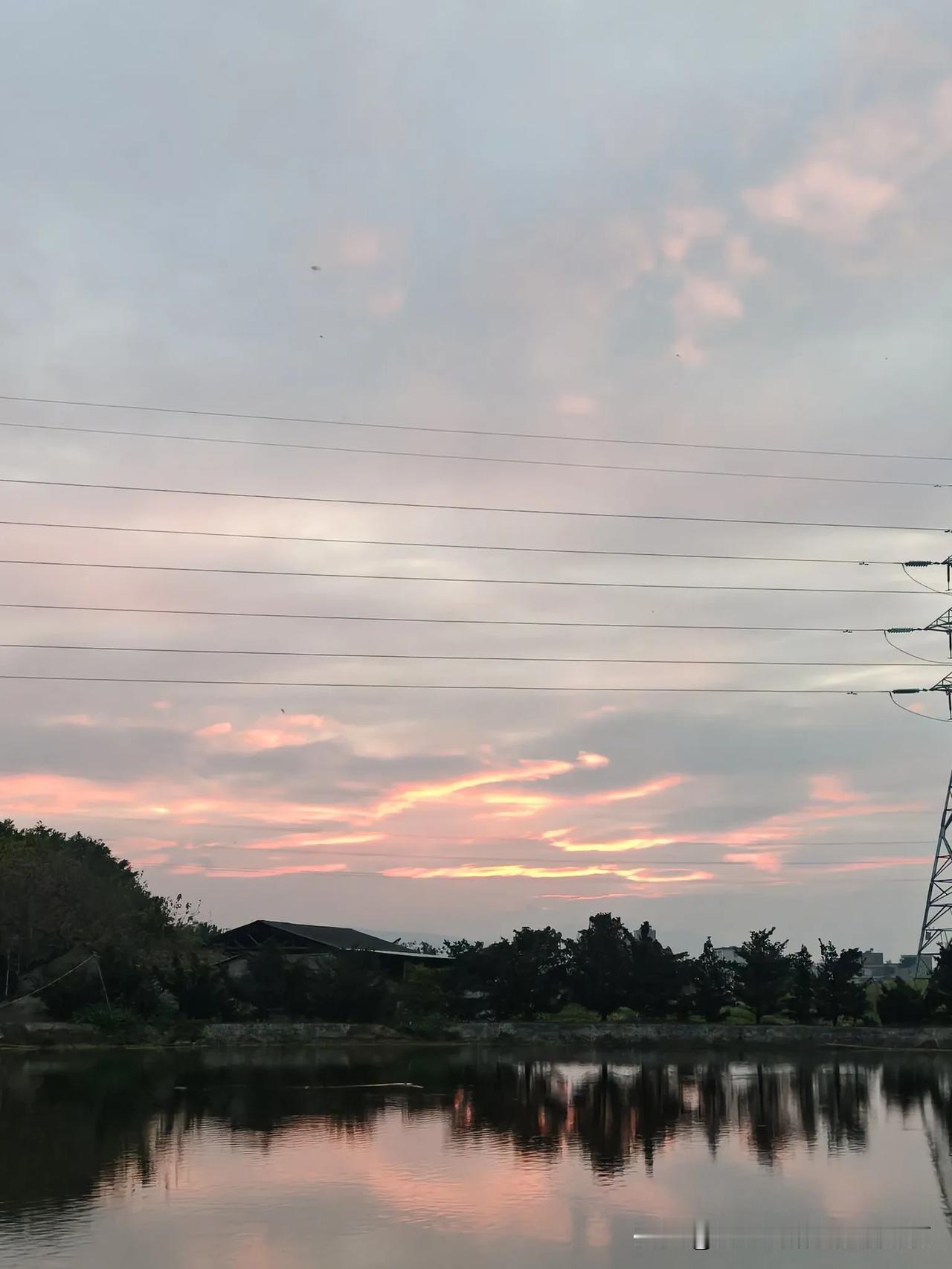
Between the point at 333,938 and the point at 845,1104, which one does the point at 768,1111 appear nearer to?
the point at 845,1104

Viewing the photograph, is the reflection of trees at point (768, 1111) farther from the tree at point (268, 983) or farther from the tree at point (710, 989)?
the tree at point (268, 983)

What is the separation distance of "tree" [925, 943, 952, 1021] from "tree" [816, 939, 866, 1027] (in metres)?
3.25

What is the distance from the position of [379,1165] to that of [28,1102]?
49.1ft

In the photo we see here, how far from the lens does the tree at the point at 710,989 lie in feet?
203

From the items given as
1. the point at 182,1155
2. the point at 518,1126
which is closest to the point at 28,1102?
the point at 182,1155

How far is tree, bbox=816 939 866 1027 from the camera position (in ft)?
197

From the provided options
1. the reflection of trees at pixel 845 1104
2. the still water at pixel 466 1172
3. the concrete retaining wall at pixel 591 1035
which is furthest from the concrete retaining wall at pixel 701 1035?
the still water at pixel 466 1172

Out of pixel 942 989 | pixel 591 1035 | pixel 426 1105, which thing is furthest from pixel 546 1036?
pixel 426 1105

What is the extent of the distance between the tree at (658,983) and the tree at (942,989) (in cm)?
1212

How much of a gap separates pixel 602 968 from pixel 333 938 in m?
30.9

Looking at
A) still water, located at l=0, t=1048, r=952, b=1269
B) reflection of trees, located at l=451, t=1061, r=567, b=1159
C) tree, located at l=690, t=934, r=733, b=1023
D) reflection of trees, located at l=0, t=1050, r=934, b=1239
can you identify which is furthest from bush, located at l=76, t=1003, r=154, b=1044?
tree, located at l=690, t=934, r=733, b=1023

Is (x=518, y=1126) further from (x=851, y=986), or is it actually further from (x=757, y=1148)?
(x=851, y=986)

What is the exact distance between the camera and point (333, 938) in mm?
87750

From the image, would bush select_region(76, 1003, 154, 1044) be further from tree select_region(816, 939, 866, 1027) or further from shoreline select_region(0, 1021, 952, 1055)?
tree select_region(816, 939, 866, 1027)
